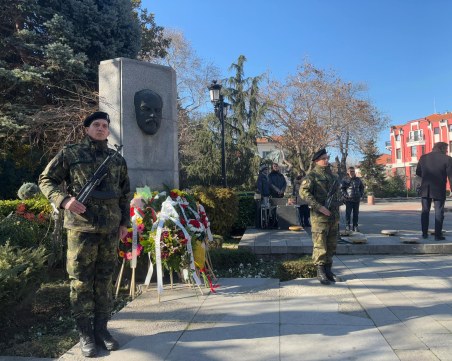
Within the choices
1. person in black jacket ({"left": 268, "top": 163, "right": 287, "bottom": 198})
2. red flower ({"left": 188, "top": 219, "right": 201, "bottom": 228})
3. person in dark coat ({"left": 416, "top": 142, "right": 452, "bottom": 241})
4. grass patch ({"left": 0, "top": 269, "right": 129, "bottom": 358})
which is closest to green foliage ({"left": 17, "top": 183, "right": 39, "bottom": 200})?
grass patch ({"left": 0, "top": 269, "right": 129, "bottom": 358})

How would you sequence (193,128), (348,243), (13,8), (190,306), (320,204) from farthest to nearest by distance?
(193,128), (13,8), (348,243), (320,204), (190,306)

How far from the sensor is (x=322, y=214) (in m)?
5.46

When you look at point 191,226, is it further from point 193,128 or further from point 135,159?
point 193,128

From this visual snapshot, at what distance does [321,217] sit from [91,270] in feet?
10.7

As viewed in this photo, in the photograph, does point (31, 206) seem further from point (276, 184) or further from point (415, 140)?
point (415, 140)

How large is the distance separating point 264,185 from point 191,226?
21.3 feet

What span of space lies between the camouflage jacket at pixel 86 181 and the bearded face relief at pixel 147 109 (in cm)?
258

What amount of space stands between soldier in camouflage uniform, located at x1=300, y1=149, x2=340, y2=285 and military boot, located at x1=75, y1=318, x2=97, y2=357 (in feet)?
10.7

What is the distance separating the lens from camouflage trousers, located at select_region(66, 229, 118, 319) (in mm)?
3260

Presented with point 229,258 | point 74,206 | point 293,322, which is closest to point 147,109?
point 229,258

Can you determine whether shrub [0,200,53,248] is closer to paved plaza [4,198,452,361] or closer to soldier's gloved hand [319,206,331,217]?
paved plaza [4,198,452,361]

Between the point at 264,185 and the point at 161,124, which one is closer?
the point at 161,124

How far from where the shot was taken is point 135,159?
6.05 metres

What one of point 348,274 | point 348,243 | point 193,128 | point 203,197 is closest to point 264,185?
point 203,197
